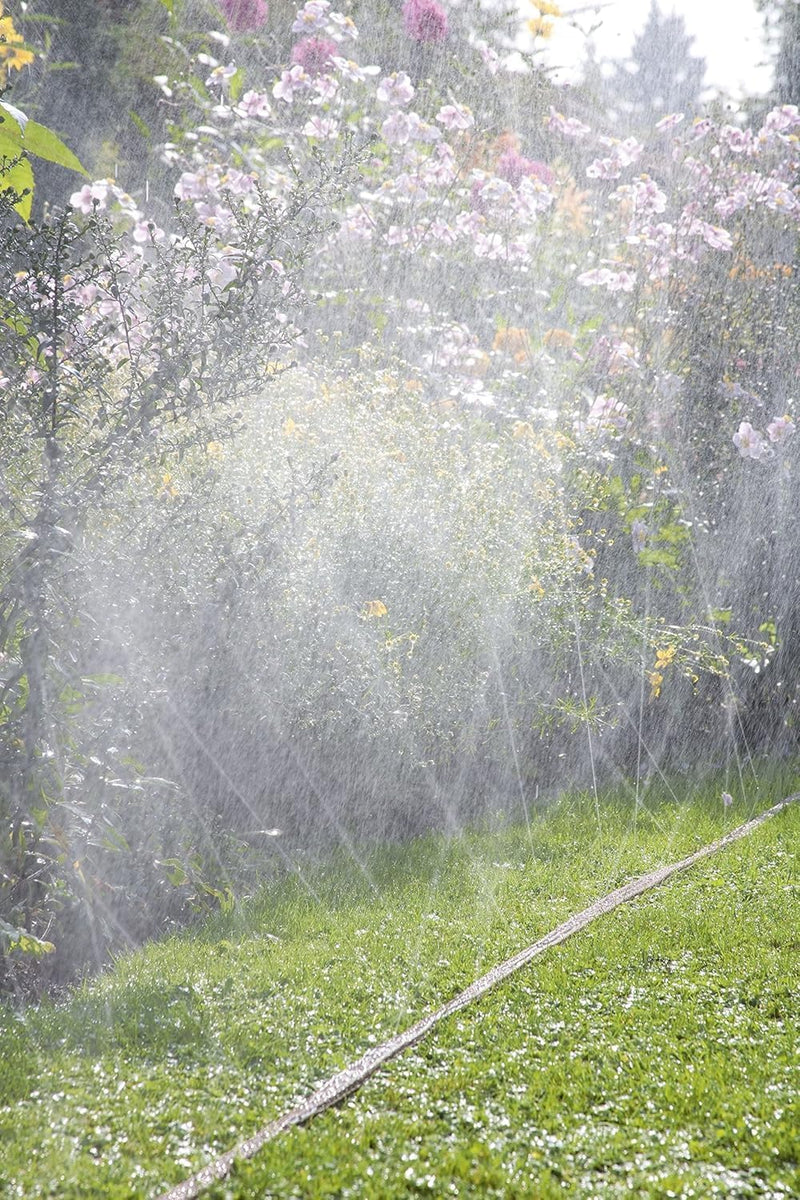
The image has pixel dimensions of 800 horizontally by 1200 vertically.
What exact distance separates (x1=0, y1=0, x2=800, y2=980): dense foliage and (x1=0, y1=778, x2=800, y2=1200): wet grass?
0.36m

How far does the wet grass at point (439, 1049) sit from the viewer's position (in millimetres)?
1995

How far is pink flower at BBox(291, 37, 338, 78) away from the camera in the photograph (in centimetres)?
643

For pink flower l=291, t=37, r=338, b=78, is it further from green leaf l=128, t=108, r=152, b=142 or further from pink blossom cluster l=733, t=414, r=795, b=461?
pink blossom cluster l=733, t=414, r=795, b=461

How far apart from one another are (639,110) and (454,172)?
16.0ft

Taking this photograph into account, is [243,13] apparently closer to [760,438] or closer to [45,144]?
[760,438]

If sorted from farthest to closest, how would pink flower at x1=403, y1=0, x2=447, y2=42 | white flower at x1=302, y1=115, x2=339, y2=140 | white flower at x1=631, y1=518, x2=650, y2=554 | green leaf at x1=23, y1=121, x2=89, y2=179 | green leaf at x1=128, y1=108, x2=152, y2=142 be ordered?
pink flower at x1=403, y1=0, x2=447, y2=42 < green leaf at x1=128, y1=108, x2=152, y2=142 < white flower at x1=302, y1=115, x2=339, y2=140 < white flower at x1=631, y1=518, x2=650, y2=554 < green leaf at x1=23, y1=121, x2=89, y2=179

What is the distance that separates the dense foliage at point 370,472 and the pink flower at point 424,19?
0.02m

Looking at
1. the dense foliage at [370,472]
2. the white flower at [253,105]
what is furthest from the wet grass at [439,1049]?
the white flower at [253,105]

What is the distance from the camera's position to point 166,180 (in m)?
8.19

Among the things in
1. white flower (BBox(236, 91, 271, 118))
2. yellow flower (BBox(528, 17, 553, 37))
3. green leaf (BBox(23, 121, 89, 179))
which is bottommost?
green leaf (BBox(23, 121, 89, 179))

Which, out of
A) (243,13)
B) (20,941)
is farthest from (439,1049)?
(243,13)

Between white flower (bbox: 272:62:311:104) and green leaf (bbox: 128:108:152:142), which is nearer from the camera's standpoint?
white flower (bbox: 272:62:311:104)

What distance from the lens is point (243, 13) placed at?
713 centimetres

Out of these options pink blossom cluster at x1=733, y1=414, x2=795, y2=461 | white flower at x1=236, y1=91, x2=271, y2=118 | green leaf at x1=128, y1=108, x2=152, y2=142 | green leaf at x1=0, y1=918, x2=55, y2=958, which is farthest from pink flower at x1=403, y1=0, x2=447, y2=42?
green leaf at x1=0, y1=918, x2=55, y2=958
